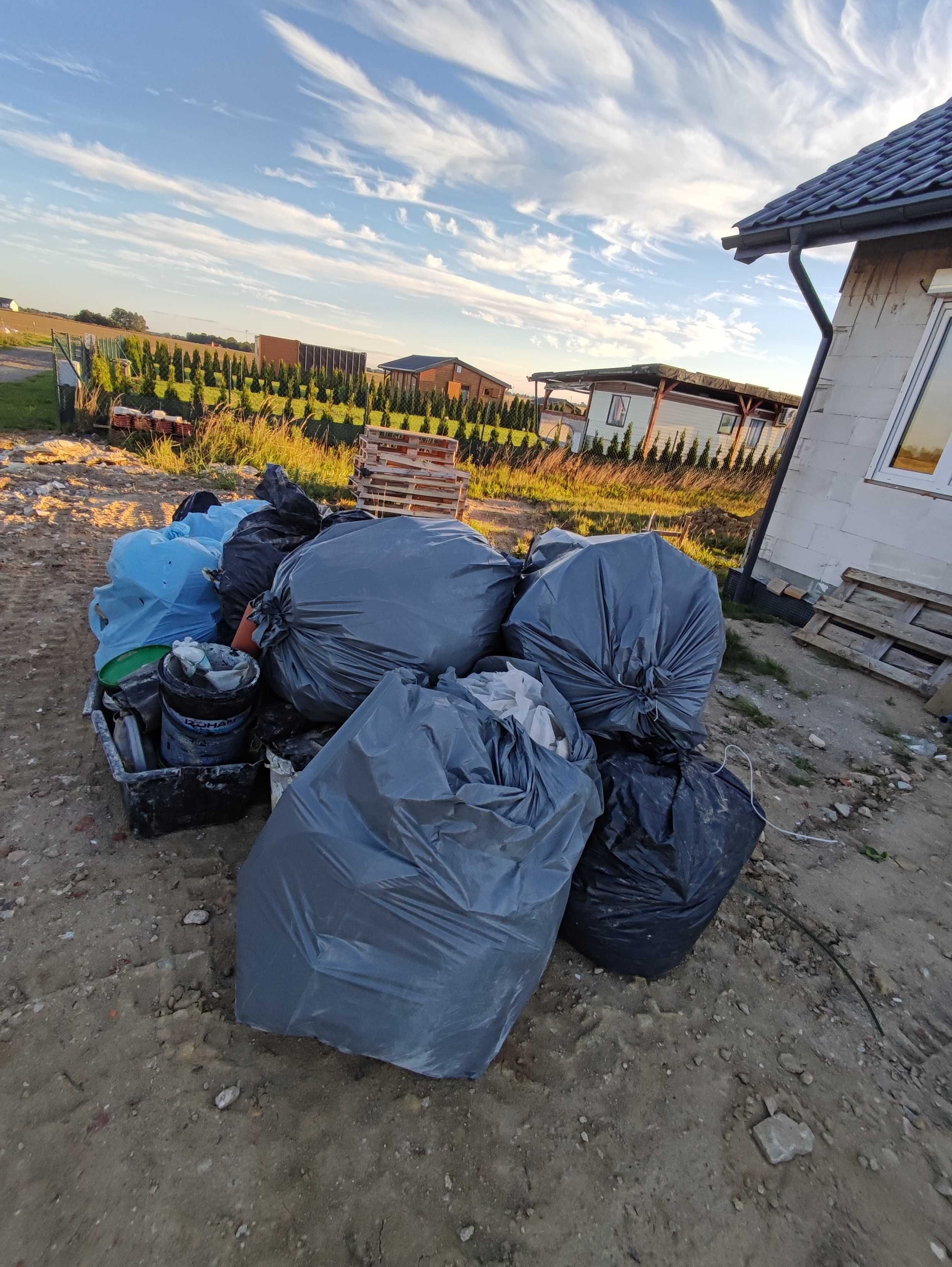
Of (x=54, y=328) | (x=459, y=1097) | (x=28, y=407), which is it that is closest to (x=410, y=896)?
(x=459, y=1097)

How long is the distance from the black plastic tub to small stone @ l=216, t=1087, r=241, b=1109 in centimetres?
90

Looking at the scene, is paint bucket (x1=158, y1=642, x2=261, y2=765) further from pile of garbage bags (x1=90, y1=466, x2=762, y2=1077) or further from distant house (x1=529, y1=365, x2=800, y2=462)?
distant house (x1=529, y1=365, x2=800, y2=462)

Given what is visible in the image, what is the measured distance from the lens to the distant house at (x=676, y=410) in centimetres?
1877

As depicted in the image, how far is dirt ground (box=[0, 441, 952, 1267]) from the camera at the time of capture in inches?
47.0

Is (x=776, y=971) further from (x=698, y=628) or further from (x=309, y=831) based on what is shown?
(x=309, y=831)

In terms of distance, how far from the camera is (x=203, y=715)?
6.43ft

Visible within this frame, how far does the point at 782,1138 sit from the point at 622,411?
70.6 ft

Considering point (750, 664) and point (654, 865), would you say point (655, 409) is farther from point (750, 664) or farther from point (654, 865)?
point (654, 865)

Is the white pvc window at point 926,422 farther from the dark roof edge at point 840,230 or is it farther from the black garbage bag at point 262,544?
the black garbage bag at point 262,544

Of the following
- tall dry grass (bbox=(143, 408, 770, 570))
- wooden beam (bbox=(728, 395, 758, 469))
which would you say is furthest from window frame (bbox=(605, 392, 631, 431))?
tall dry grass (bbox=(143, 408, 770, 570))

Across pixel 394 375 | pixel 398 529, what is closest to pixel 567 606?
pixel 398 529

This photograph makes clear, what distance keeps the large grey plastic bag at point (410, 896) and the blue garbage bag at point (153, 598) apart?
1354mm

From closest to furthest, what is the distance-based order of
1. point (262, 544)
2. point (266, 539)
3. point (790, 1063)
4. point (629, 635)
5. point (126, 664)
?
point (790, 1063)
point (629, 635)
point (126, 664)
point (262, 544)
point (266, 539)

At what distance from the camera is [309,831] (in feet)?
4.45
